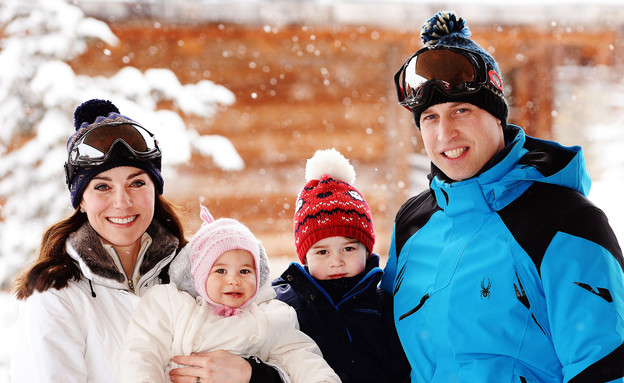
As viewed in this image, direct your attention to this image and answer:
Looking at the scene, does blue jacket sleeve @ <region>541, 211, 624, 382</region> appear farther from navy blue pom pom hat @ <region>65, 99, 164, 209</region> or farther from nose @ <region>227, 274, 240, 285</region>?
navy blue pom pom hat @ <region>65, 99, 164, 209</region>

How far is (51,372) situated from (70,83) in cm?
424

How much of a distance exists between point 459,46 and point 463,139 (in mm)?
438

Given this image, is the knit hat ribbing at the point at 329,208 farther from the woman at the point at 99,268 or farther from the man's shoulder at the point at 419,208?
the woman at the point at 99,268

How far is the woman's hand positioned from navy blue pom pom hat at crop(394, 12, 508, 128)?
4.58 feet

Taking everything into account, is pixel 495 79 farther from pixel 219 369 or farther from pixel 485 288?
pixel 219 369

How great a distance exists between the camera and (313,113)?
7.57 m

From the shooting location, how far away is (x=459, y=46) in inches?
98.4

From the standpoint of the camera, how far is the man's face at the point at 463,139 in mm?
2381

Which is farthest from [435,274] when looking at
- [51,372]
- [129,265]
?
[51,372]

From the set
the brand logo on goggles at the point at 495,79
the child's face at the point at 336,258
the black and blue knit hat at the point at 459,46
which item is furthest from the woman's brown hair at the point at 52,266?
the brand logo on goggles at the point at 495,79

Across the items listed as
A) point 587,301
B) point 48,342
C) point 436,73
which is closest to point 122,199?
point 48,342

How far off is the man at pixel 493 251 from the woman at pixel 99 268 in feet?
2.71

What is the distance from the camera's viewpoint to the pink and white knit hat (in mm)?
2535

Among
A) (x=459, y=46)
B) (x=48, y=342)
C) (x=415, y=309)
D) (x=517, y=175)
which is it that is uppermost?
(x=459, y=46)
